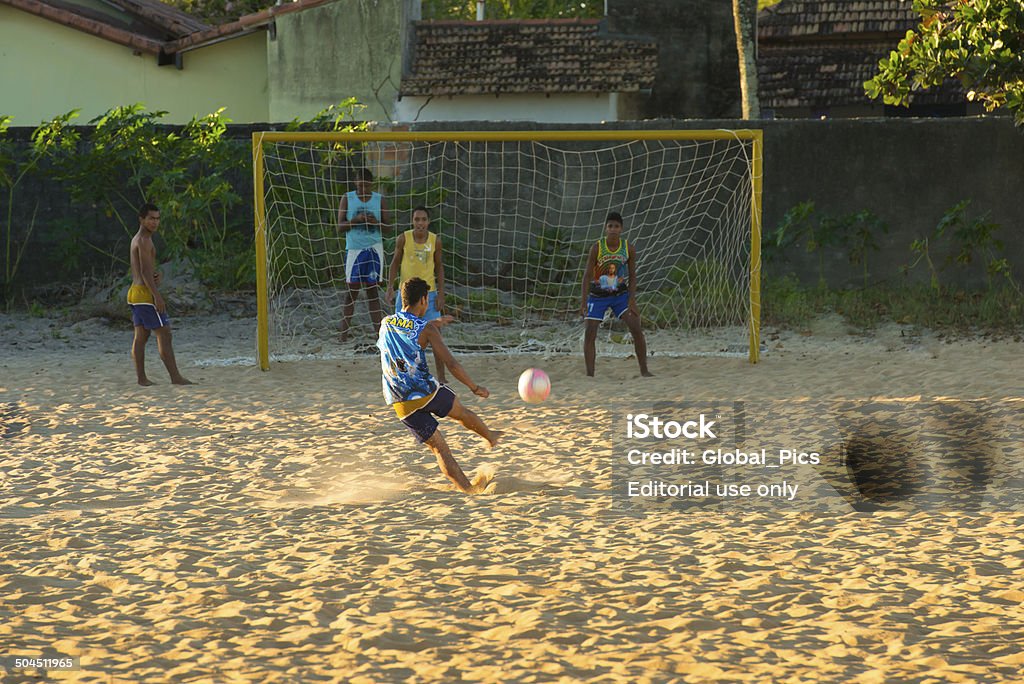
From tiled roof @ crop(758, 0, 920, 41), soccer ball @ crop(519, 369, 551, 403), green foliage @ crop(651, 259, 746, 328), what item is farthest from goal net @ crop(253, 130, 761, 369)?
tiled roof @ crop(758, 0, 920, 41)

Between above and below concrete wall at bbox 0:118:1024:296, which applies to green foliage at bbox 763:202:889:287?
below

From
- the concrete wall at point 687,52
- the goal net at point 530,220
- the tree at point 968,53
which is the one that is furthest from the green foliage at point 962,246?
the concrete wall at point 687,52

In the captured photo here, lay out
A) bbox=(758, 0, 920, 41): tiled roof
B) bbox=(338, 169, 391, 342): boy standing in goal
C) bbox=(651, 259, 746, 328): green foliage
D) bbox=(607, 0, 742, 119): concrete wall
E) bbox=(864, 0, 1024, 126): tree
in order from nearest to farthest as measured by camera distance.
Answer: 1. bbox=(338, 169, 391, 342): boy standing in goal
2. bbox=(864, 0, 1024, 126): tree
3. bbox=(651, 259, 746, 328): green foliage
4. bbox=(607, 0, 742, 119): concrete wall
5. bbox=(758, 0, 920, 41): tiled roof

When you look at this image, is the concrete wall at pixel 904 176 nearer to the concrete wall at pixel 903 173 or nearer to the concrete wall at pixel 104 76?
the concrete wall at pixel 903 173

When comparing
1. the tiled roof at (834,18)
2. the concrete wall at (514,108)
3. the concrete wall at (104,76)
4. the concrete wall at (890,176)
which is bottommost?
the concrete wall at (890,176)

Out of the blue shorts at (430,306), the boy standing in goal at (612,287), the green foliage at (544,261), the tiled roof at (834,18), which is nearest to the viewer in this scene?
the blue shorts at (430,306)

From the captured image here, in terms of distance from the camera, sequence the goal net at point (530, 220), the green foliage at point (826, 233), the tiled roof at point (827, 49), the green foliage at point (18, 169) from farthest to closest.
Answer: the tiled roof at point (827, 49) < the green foliage at point (18, 169) < the green foliage at point (826, 233) < the goal net at point (530, 220)

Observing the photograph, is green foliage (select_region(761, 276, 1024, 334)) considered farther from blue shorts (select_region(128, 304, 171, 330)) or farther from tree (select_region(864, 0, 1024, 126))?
blue shorts (select_region(128, 304, 171, 330))

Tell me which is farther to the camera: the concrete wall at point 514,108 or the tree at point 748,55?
the concrete wall at point 514,108

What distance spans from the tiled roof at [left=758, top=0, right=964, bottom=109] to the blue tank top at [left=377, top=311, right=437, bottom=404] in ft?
57.9

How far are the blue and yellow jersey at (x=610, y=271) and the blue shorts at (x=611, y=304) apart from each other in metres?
0.03

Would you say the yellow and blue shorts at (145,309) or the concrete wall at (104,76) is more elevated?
the concrete wall at (104,76)

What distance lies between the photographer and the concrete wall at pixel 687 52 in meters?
21.8

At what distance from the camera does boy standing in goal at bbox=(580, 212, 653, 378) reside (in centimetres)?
Answer: 1014
